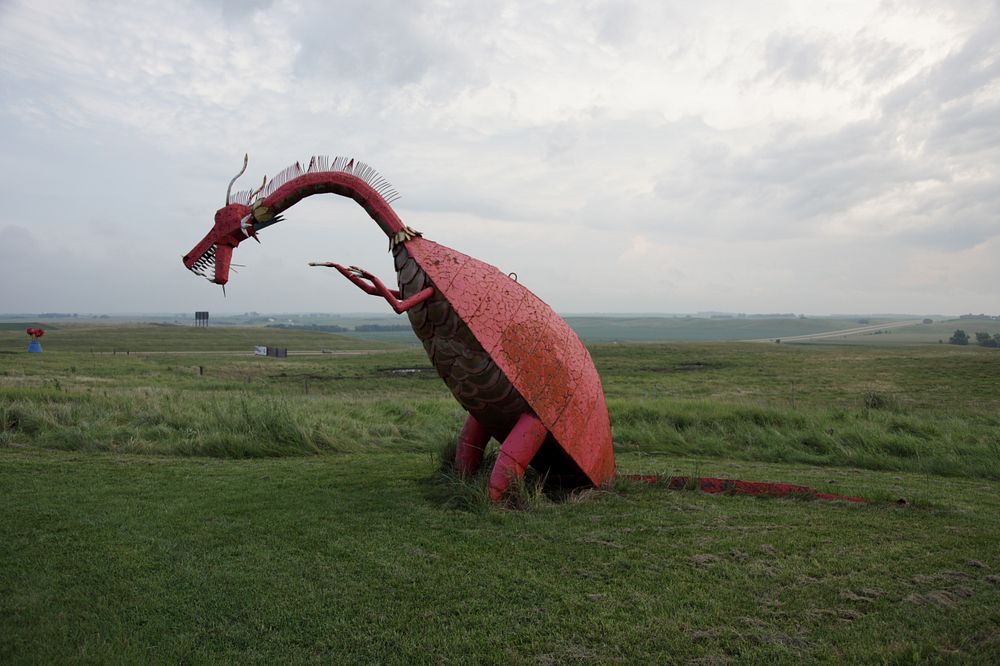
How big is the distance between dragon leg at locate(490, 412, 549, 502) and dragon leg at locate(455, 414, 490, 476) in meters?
1.12

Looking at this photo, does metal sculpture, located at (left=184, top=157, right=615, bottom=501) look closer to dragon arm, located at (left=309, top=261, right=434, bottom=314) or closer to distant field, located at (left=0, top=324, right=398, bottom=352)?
dragon arm, located at (left=309, top=261, right=434, bottom=314)

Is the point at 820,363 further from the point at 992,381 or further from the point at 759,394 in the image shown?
the point at 759,394

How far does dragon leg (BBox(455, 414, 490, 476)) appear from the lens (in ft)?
25.3

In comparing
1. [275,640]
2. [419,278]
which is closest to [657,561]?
[275,640]

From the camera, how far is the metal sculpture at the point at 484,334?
6508 millimetres

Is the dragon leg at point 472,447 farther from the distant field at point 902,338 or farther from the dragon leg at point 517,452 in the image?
the distant field at point 902,338

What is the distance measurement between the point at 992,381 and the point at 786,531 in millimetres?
25004

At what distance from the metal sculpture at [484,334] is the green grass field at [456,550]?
0.64 meters

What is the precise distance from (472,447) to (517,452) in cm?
131

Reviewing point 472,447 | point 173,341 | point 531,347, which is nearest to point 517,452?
point 531,347

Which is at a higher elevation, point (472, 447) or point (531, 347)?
point (531, 347)

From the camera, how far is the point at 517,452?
21.6 feet

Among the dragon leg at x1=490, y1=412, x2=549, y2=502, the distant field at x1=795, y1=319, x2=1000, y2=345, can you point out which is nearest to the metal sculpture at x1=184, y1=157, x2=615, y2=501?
the dragon leg at x1=490, y1=412, x2=549, y2=502

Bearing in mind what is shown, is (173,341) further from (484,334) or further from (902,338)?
(902,338)
